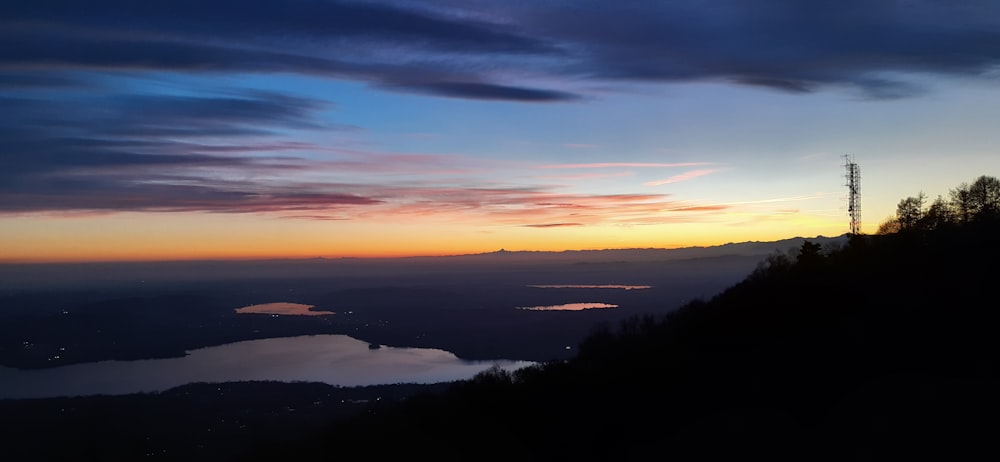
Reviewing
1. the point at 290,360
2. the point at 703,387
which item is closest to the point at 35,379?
the point at 290,360

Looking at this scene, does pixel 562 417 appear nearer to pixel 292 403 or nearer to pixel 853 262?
pixel 853 262

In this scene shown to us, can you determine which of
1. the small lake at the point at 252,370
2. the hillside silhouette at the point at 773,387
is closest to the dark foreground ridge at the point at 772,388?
the hillside silhouette at the point at 773,387

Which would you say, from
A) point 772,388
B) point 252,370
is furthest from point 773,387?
point 252,370

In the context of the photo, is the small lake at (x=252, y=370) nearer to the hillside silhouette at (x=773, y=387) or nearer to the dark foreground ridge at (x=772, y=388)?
the dark foreground ridge at (x=772, y=388)

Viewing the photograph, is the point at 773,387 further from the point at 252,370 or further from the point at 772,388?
the point at 252,370

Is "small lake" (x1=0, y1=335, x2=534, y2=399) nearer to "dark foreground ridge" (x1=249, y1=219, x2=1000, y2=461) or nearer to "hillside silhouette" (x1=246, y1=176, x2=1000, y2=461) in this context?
"dark foreground ridge" (x1=249, y1=219, x2=1000, y2=461)
